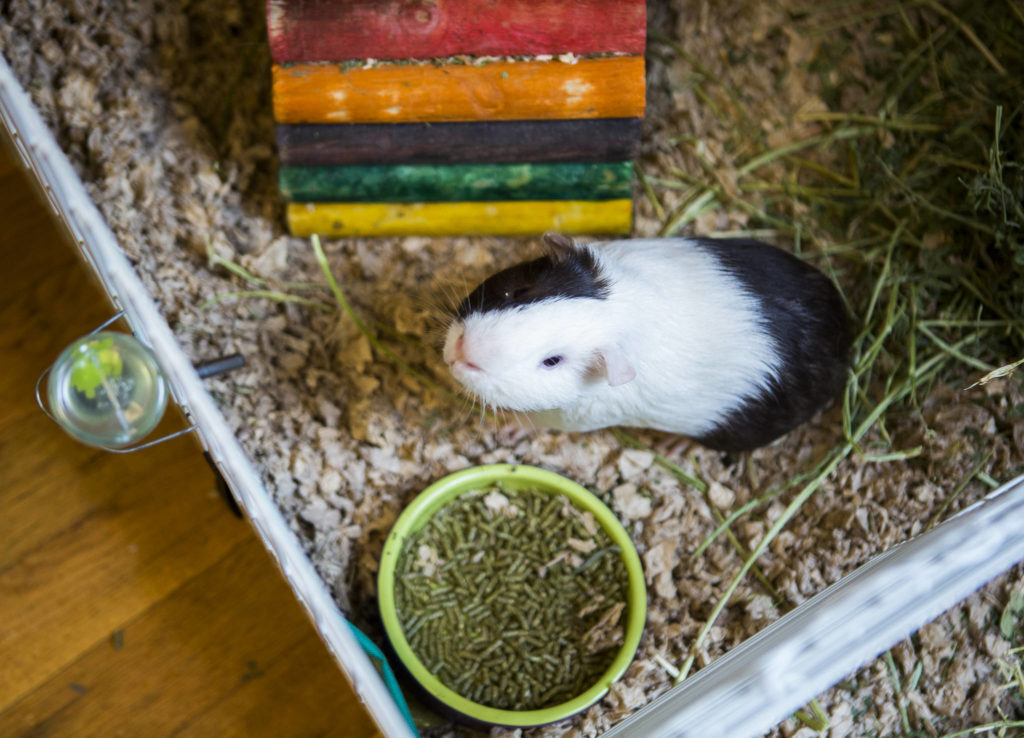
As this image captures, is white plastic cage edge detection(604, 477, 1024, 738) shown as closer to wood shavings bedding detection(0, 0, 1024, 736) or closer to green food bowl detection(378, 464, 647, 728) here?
green food bowl detection(378, 464, 647, 728)

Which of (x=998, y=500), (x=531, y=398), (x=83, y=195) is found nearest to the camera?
(x=998, y=500)

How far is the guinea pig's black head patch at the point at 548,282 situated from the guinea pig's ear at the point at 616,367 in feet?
0.41

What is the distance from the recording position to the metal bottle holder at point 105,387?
1.57 metres

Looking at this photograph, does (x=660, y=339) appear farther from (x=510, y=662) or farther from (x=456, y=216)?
(x=510, y=662)

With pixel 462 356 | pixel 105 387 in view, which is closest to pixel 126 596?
pixel 105 387

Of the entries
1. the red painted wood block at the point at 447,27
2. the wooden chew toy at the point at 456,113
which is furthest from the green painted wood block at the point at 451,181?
the red painted wood block at the point at 447,27

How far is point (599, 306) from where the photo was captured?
63.6 inches

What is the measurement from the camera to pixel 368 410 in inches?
84.0

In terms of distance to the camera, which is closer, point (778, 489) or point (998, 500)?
point (998, 500)

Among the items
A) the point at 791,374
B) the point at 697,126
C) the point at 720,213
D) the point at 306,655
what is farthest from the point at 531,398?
the point at 697,126

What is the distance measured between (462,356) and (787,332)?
78cm

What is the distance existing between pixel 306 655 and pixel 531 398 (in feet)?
2.92

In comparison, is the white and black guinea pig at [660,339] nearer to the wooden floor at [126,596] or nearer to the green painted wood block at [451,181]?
the green painted wood block at [451,181]

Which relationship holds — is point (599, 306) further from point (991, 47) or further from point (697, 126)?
point (991, 47)
